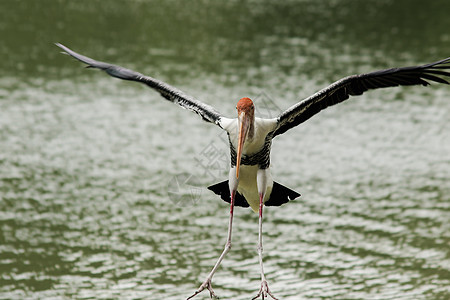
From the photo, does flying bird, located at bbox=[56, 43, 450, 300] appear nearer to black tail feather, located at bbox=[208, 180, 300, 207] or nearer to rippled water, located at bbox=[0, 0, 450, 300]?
black tail feather, located at bbox=[208, 180, 300, 207]

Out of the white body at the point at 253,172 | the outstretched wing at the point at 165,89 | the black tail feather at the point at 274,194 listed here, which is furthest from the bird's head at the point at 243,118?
the black tail feather at the point at 274,194

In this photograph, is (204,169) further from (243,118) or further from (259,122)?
(243,118)

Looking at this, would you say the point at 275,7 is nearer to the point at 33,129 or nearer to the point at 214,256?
the point at 33,129

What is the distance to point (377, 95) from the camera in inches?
1048

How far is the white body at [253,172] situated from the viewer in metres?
8.84

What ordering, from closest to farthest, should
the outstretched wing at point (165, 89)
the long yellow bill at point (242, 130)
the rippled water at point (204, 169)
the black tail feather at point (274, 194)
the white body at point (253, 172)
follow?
1. the long yellow bill at point (242, 130)
2. the white body at point (253, 172)
3. the outstretched wing at point (165, 89)
4. the black tail feather at point (274, 194)
5. the rippled water at point (204, 169)

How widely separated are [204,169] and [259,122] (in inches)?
432

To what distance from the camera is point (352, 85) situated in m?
9.30

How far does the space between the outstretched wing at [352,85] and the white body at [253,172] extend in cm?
30

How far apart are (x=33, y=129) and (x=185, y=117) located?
503 cm

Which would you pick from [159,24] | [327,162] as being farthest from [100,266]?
[159,24]

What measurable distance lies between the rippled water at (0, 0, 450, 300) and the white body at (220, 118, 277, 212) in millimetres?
3888

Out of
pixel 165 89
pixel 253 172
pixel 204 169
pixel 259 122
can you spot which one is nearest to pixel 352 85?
pixel 259 122

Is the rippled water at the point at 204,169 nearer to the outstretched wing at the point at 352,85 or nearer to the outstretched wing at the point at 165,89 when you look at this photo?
the outstretched wing at the point at 165,89
